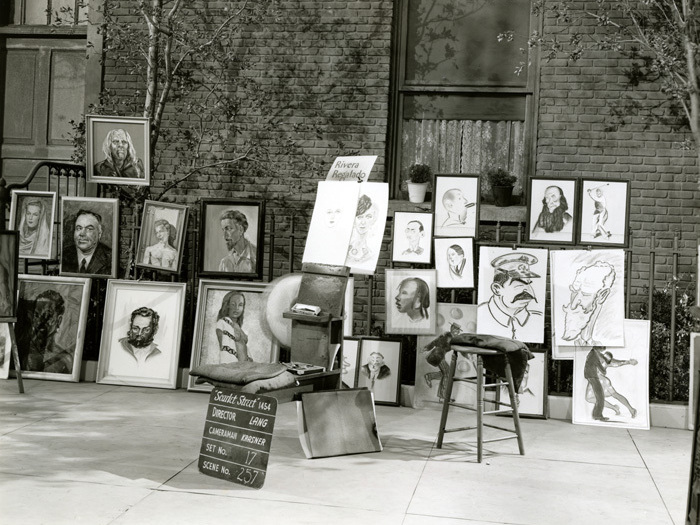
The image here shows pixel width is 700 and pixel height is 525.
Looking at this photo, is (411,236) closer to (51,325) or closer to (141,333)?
(141,333)

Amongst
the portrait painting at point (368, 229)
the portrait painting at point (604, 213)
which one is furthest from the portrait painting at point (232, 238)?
the portrait painting at point (604, 213)

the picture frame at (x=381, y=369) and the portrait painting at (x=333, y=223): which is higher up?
the portrait painting at (x=333, y=223)

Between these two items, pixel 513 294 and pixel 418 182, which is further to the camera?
pixel 418 182

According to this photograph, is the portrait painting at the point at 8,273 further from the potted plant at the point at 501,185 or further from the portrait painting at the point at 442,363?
the potted plant at the point at 501,185

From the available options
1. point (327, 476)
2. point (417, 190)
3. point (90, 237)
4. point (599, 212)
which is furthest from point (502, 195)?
point (327, 476)

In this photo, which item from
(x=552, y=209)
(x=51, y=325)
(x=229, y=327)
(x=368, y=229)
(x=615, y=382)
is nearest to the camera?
(x=368, y=229)

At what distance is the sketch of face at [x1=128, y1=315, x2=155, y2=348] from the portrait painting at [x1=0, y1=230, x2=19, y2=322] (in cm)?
107

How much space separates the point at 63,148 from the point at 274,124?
7.98 feet

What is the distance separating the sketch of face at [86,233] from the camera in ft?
26.1

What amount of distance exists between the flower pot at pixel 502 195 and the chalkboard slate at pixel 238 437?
14.7 ft

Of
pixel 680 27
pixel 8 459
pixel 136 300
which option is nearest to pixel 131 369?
pixel 136 300

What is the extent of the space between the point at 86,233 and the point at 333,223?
2937 millimetres

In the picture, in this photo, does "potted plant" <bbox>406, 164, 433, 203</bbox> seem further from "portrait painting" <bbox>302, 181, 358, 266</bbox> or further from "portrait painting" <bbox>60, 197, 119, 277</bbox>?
"portrait painting" <bbox>60, 197, 119, 277</bbox>

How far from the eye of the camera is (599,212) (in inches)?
291
